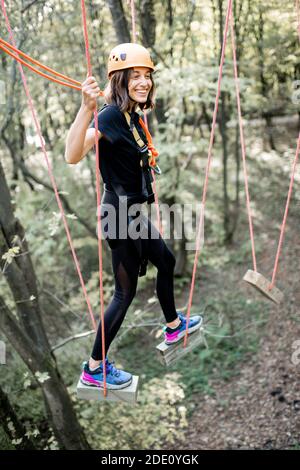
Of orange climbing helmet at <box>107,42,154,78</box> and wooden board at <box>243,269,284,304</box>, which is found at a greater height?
orange climbing helmet at <box>107,42,154,78</box>

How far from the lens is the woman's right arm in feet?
7.50

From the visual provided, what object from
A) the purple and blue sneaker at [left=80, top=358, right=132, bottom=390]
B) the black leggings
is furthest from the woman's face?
the purple and blue sneaker at [left=80, top=358, right=132, bottom=390]

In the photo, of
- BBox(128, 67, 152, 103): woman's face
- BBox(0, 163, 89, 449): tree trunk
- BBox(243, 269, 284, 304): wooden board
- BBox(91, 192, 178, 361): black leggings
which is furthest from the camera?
BBox(0, 163, 89, 449): tree trunk

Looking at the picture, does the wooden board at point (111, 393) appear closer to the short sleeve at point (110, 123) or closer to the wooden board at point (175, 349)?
the wooden board at point (175, 349)

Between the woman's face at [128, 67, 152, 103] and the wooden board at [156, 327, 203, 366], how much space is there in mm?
1392

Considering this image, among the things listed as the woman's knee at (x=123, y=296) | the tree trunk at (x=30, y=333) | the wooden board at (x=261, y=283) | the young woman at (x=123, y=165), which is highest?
the young woman at (x=123, y=165)

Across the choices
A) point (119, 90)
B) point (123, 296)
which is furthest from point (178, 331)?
point (119, 90)

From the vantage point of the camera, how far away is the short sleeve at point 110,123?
2.46 meters

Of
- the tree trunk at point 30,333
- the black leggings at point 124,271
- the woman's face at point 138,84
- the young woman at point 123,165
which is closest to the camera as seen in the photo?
the young woman at point 123,165

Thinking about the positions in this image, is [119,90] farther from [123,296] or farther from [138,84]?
[123,296]

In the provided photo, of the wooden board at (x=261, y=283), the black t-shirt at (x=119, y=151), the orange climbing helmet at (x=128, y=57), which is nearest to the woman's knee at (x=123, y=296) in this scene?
the black t-shirt at (x=119, y=151)

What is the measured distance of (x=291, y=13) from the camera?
732 cm

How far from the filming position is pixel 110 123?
2480 millimetres

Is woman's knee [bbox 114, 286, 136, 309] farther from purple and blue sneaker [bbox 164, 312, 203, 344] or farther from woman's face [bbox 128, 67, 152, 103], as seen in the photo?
woman's face [bbox 128, 67, 152, 103]
